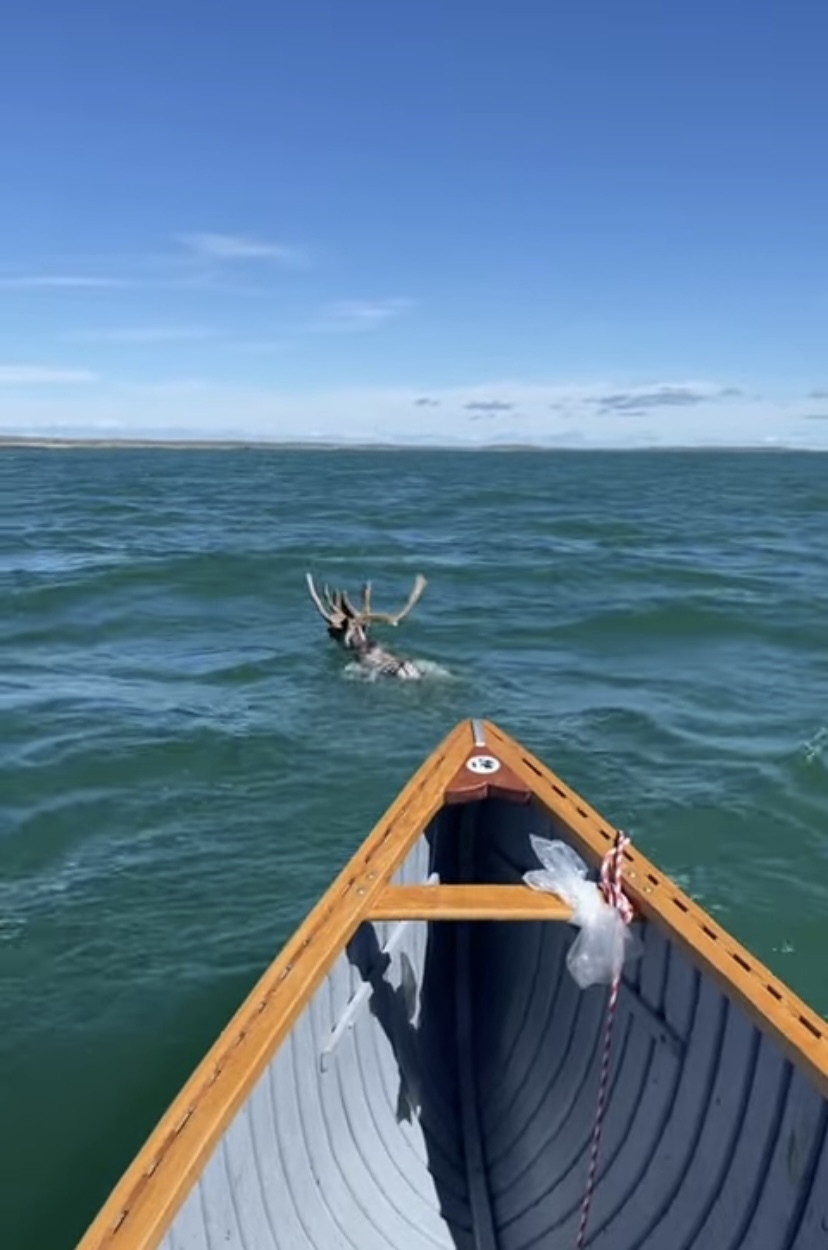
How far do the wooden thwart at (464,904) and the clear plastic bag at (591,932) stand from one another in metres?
0.08

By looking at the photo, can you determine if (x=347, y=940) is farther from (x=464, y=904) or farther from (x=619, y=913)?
(x=619, y=913)

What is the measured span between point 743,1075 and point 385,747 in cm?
984

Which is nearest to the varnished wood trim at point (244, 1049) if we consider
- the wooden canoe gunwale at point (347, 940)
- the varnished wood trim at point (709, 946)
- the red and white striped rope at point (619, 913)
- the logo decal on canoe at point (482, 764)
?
the wooden canoe gunwale at point (347, 940)

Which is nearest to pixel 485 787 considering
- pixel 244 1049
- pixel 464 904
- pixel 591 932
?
pixel 464 904

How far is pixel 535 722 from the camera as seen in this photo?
16250mm

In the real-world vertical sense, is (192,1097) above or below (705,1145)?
above

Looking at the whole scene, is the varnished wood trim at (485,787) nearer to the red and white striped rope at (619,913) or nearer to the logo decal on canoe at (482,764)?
the logo decal on canoe at (482,764)

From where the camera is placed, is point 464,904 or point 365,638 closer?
point 464,904

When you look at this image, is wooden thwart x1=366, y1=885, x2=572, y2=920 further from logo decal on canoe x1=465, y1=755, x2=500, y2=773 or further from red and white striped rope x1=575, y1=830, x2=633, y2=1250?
logo decal on canoe x1=465, y1=755, x2=500, y2=773

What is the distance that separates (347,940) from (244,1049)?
0.97 m

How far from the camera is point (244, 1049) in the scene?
197 inches

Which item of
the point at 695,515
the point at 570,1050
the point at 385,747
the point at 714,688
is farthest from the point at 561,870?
the point at 695,515

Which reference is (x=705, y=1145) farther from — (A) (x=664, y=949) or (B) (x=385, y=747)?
(B) (x=385, y=747)

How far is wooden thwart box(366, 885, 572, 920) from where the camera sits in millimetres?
6012
